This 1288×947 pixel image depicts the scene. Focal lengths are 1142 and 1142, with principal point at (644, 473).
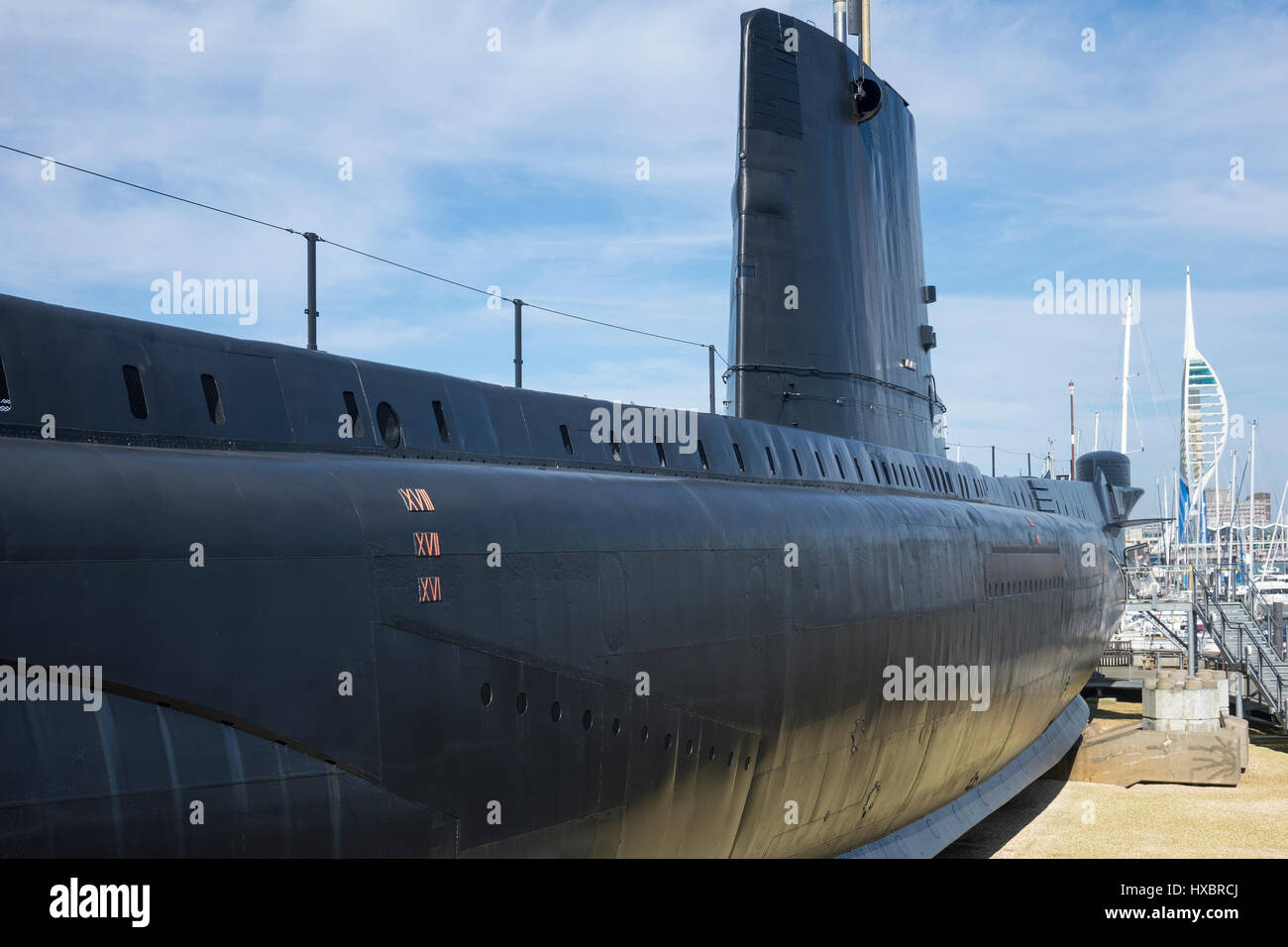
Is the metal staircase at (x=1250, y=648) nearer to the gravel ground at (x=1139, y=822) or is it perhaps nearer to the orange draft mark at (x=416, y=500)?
the gravel ground at (x=1139, y=822)

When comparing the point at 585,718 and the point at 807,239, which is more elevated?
the point at 807,239

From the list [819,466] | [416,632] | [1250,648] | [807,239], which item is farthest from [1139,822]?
[416,632]

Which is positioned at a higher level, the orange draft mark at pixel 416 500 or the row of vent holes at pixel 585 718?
the orange draft mark at pixel 416 500

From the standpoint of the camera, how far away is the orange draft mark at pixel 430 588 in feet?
21.4

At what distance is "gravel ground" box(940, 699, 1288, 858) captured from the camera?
713 inches

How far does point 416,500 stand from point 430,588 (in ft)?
1.90

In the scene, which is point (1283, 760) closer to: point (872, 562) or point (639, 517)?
point (872, 562)

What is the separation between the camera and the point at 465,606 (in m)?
6.78

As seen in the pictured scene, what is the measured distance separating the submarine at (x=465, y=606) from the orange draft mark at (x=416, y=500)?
0.08 ft

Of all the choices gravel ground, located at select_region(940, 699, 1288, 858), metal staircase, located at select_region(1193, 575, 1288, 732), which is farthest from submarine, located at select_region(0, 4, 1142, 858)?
metal staircase, located at select_region(1193, 575, 1288, 732)

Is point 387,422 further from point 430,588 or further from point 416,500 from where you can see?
point 430,588

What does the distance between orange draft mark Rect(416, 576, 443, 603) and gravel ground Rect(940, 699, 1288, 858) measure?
1342cm

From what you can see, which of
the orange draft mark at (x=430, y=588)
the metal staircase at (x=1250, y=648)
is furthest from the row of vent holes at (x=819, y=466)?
the metal staircase at (x=1250, y=648)

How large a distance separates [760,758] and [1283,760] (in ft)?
71.3
